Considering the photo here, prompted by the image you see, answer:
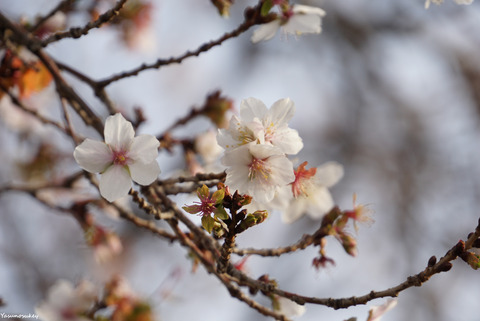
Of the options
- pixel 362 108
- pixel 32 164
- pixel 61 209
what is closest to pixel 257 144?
pixel 61 209

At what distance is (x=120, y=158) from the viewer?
4.27 feet

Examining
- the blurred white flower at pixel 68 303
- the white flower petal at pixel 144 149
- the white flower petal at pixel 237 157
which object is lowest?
the white flower petal at pixel 237 157

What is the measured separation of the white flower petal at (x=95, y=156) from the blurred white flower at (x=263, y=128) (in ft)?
0.99

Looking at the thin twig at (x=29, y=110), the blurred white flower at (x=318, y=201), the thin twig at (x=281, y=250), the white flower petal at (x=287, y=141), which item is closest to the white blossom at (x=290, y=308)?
the thin twig at (x=281, y=250)

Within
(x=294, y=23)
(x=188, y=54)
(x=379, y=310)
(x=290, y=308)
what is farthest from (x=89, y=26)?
(x=379, y=310)

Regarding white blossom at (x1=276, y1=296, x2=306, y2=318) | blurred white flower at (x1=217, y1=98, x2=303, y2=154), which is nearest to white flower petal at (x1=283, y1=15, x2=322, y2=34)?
blurred white flower at (x1=217, y1=98, x2=303, y2=154)

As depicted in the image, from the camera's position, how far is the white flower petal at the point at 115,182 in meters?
1.26

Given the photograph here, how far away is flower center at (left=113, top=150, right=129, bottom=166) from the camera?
1298mm

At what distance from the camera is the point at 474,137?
5.14 metres

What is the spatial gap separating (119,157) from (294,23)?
72 centimetres

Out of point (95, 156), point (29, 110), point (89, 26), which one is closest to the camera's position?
point (95, 156)

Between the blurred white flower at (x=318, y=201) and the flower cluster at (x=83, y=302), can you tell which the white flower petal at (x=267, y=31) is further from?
the flower cluster at (x=83, y=302)

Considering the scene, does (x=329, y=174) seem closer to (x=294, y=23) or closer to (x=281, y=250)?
(x=281, y=250)

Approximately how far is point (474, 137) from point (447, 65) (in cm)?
82
